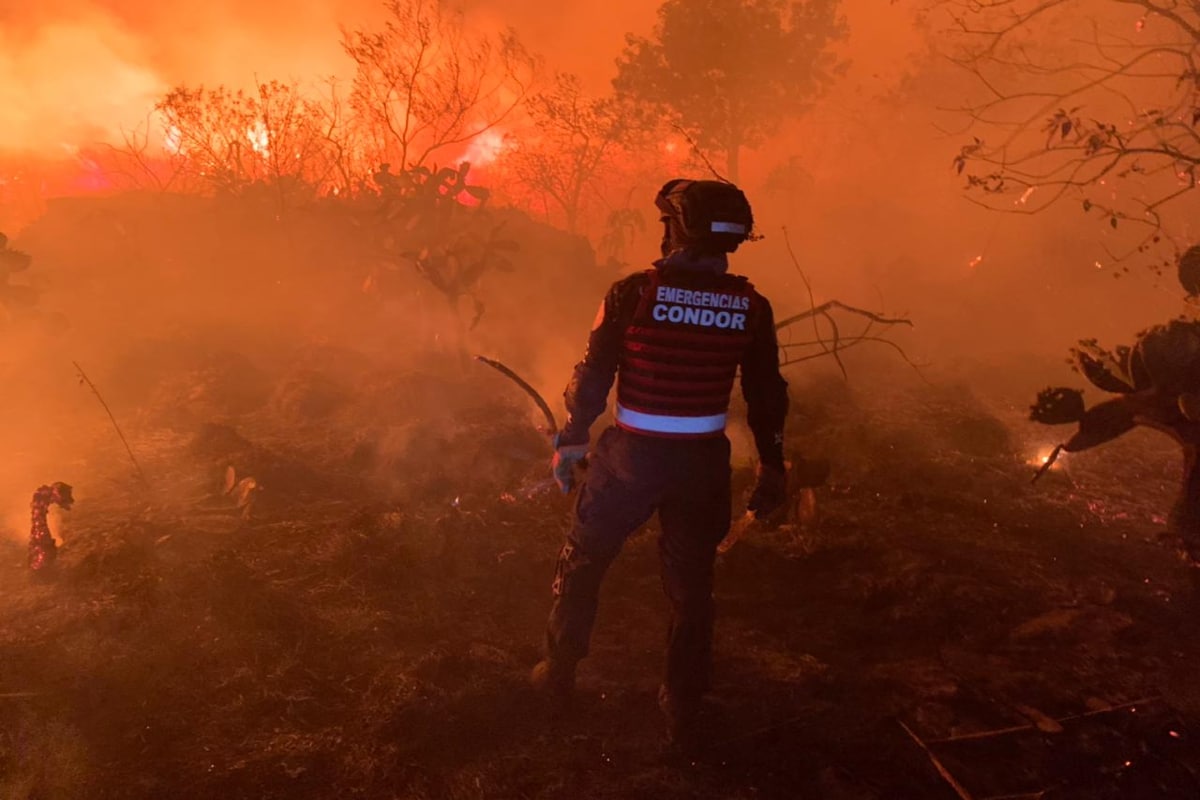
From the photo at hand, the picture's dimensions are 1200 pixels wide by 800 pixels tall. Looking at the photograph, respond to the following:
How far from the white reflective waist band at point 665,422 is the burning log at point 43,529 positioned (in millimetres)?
5024

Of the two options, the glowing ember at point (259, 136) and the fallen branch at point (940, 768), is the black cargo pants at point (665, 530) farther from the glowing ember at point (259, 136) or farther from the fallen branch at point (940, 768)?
the glowing ember at point (259, 136)

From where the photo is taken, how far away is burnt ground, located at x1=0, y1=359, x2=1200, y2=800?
9.96ft

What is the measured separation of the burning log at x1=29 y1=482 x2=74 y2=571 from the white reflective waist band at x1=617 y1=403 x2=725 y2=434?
198 inches

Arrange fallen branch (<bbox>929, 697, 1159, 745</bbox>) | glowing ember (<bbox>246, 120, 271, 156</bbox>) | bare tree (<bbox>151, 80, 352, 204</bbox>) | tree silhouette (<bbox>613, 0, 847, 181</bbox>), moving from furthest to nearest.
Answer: tree silhouette (<bbox>613, 0, 847, 181</bbox>) → glowing ember (<bbox>246, 120, 271, 156</bbox>) → bare tree (<bbox>151, 80, 352, 204</bbox>) → fallen branch (<bbox>929, 697, 1159, 745</bbox>)

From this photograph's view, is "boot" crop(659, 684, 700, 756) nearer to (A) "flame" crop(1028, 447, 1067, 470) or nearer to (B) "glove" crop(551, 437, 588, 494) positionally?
(B) "glove" crop(551, 437, 588, 494)

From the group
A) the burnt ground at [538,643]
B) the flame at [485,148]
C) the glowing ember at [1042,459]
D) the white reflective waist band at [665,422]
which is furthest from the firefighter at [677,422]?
the flame at [485,148]

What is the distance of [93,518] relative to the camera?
19.8ft

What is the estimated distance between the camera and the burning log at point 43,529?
16.2 ft

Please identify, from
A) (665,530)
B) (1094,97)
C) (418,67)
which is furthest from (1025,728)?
(1094,97)

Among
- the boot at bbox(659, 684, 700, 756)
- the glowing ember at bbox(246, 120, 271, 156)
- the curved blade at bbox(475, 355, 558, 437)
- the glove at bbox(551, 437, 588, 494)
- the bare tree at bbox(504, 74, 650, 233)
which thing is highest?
the bare tree at bbox(504, 74, 650, 233)

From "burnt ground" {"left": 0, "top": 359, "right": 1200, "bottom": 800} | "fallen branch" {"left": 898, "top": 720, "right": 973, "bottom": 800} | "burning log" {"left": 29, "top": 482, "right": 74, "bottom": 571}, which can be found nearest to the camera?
"fallen branch" {"left": 898, "top": 720, "right": 973, "bottom": 800}

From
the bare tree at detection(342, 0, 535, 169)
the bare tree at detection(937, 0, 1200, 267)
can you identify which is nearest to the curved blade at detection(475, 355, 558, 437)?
the bare tree at detection(342, 0, 535, 169)

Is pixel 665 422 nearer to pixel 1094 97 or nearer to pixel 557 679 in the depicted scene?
pixel 557 679

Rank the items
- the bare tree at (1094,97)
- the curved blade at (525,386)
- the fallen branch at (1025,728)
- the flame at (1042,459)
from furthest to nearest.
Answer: the bare tree at (1094,97), the flame at (1042,459), the curved blade at (525,386), the fallen branch at (1025,728)
